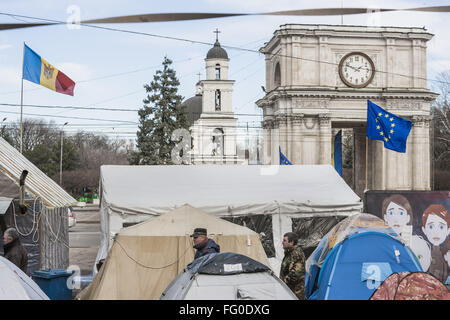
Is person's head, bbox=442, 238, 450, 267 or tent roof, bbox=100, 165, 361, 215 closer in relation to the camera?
tent roof, bbox=100, 165, 361, 215

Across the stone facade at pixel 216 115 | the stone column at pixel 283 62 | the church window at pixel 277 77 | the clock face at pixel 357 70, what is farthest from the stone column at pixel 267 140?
the stone facade at pixel 216 115

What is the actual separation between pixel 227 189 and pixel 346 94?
37.4m

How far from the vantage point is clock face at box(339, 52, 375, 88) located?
50969mm

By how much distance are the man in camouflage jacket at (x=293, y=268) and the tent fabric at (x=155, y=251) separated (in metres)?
2.55

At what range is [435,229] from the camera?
1442 centimetres

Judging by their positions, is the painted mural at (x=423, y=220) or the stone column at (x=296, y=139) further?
the stone column at (x=296, y=139)

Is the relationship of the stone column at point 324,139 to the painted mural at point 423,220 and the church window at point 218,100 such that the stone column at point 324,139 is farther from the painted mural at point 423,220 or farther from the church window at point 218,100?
the painted mural at point 423,220

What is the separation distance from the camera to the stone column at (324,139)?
1982 inches

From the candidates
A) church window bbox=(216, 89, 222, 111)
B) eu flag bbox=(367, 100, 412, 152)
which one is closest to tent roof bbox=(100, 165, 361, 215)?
eu flag bbox=(367, 100, 412, 152)

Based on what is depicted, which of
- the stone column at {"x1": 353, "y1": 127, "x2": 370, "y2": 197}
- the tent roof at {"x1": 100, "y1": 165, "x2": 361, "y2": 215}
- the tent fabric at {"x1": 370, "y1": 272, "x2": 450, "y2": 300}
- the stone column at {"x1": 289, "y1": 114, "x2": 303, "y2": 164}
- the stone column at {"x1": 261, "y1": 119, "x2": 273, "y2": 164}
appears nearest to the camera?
the tent fabric at {"x1": 370, "y1": 272, "x2": 450, "y2": 300}

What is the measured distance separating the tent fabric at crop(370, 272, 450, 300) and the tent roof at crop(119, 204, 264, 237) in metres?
3.91

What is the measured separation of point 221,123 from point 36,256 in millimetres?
64194

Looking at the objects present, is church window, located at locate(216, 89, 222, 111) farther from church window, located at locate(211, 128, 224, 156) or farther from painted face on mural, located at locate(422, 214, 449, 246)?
painted face on mural, located at locate(422, 214, 449, 246)

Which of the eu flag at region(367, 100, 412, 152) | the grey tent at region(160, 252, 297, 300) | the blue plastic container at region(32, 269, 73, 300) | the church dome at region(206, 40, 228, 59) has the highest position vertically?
the church dome at region(206, 40, 228, 59)
